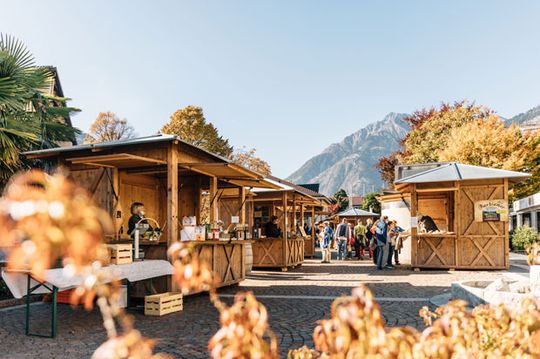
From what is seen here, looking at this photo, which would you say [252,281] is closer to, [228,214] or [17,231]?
[228,214]

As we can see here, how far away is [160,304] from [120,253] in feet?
3.66

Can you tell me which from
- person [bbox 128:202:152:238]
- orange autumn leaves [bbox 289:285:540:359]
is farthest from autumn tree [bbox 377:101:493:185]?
orange autumn leaves [bbox 289:285:540:359]

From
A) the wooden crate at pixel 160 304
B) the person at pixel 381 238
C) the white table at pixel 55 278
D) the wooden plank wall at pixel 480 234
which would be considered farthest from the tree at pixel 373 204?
the white table at pixel 55 278

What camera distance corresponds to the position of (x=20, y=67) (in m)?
11.4

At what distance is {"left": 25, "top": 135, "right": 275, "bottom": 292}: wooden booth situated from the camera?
9492 mm

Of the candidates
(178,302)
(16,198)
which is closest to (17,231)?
(16,198)

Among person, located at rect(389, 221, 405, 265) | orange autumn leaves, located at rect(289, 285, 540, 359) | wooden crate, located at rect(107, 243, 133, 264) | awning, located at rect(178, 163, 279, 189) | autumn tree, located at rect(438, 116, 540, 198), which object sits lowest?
person, located at rect(389, 221, 405, 265)

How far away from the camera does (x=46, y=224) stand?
1308 millimetres

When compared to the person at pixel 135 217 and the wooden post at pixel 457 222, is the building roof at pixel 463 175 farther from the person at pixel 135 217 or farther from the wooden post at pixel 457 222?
the person at pixel 135 217

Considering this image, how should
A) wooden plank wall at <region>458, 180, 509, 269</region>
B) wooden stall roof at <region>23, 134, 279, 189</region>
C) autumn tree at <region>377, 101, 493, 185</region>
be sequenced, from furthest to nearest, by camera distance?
autumn tree at <region>377, 101, 493, 185</region>
wooden plank wall at <region>458, 180, 509, 269</region>
wooden stall roof at <region>23, 134, 279, 189</region>

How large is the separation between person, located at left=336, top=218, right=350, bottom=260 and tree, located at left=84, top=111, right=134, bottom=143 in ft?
91.7

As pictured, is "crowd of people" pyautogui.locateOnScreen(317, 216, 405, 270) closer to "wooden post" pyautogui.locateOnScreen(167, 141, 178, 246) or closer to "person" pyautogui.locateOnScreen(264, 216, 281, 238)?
"person" pyautogui.locateOnScreen(264, 216, 281, 238)

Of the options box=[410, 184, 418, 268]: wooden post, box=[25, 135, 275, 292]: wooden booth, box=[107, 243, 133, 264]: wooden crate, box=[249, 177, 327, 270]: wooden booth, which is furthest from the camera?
box=[249, 177, 327, 270]: wooden booth

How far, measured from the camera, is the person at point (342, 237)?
21.6 metres
